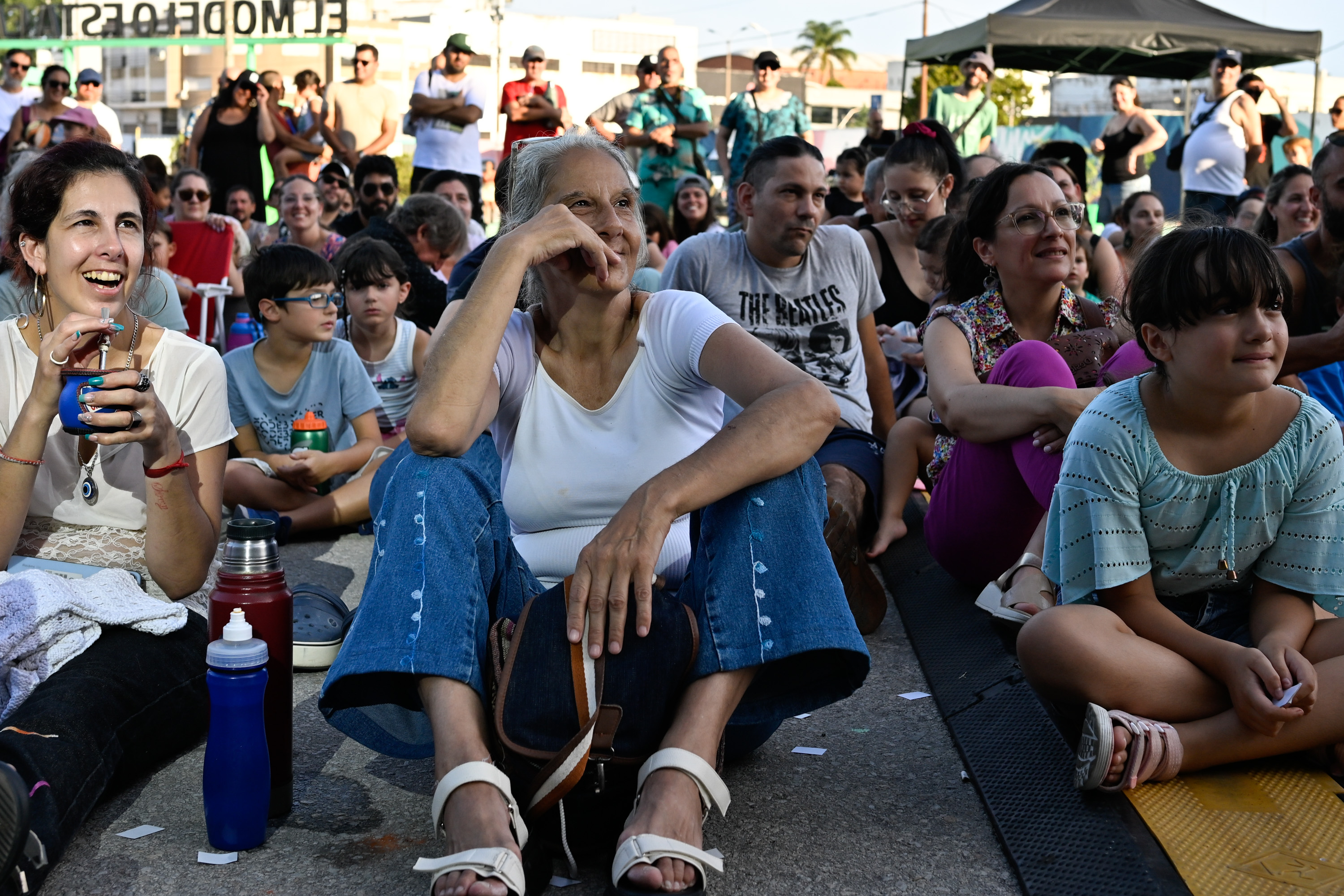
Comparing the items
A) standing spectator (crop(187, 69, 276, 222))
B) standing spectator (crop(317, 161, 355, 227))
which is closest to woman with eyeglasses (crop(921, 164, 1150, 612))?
standing spectator (crop(317, 161, 355, 227))

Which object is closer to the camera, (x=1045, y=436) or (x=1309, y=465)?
(x=1309, y=465)

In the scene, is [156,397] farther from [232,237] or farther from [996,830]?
[232,237]

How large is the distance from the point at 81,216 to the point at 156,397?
2.02ft

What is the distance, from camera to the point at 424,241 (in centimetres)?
798

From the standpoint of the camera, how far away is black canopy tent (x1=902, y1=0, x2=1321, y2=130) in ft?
47.5

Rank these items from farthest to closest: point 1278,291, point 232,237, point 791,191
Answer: point 232,237 → point 791,191 → point 1278,291

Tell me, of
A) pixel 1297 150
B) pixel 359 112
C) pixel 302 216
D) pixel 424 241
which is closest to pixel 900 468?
pixel 424 241

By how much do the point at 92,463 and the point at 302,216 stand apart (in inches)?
277

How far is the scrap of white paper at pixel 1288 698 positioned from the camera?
8.28 feet

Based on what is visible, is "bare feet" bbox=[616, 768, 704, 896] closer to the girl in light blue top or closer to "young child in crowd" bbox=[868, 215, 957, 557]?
the girl in light blue top

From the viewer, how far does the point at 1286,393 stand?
9.34 ft

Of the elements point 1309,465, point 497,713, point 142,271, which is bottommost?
point 497,713

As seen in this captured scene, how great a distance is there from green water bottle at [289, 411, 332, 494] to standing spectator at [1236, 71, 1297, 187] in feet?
28.2

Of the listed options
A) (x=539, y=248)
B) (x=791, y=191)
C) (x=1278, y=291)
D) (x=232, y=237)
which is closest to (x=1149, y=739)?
(x=1278, y=291)
